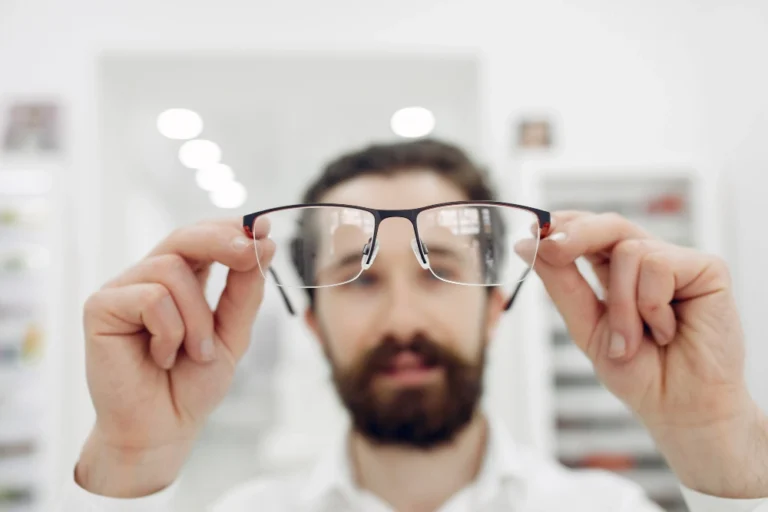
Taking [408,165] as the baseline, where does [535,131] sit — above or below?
above

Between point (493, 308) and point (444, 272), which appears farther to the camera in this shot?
point (493, 308)

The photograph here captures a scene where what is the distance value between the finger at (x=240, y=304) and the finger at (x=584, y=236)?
0.97ft

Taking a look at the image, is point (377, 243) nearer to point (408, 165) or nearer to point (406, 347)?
point (408, 165)

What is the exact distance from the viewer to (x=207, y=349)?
1.58 feet

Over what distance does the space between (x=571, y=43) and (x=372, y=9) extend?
595mm

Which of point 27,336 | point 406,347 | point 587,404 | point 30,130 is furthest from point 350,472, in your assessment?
point 30,130

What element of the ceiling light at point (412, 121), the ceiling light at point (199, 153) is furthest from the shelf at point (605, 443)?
the ceiling light at point (199, 153)

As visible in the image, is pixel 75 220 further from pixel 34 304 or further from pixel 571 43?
pixel 571 43

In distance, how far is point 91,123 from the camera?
1272mm

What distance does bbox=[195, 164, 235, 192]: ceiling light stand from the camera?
4.69 ft

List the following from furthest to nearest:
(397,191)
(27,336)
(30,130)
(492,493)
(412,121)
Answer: (412,121) → (30,130) → (27,336) → (492,493) → (397,191)

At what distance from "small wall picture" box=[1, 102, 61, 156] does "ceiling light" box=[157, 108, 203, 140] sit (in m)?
0.27

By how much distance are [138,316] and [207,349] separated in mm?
77

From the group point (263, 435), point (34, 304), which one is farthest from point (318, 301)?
point (263, 435)
